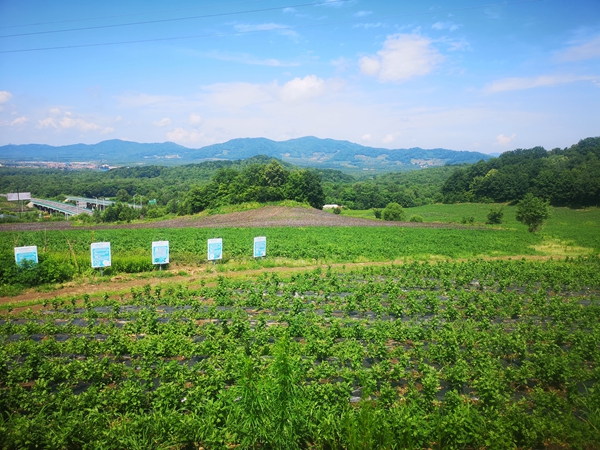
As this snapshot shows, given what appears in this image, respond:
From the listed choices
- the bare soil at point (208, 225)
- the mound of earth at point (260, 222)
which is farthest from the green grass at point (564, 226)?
the mound of earth at point (260, 222)

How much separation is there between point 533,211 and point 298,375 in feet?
120

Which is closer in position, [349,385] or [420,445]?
[420,445]

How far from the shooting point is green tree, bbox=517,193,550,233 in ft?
111

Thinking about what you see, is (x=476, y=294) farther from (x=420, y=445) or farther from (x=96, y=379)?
(x=96, y=379)

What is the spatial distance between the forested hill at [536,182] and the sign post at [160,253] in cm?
7585

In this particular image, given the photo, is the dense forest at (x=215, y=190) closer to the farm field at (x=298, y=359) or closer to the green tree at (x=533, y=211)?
the green tree at (x=533, y=211)

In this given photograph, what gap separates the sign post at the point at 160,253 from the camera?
1812 cm

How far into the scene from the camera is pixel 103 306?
12.7 meters

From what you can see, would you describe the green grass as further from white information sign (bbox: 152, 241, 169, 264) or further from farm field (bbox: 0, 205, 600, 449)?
white information sign (bbox: 152, 241, 169, 264)

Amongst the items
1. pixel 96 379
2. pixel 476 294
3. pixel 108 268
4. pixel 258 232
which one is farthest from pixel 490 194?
pixel 96 379

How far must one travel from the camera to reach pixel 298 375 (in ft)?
19.7

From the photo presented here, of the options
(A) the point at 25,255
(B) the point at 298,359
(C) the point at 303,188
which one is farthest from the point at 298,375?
(C) the point at 303,188

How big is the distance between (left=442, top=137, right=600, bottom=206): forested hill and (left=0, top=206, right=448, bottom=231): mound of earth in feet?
138

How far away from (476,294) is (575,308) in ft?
10.5
